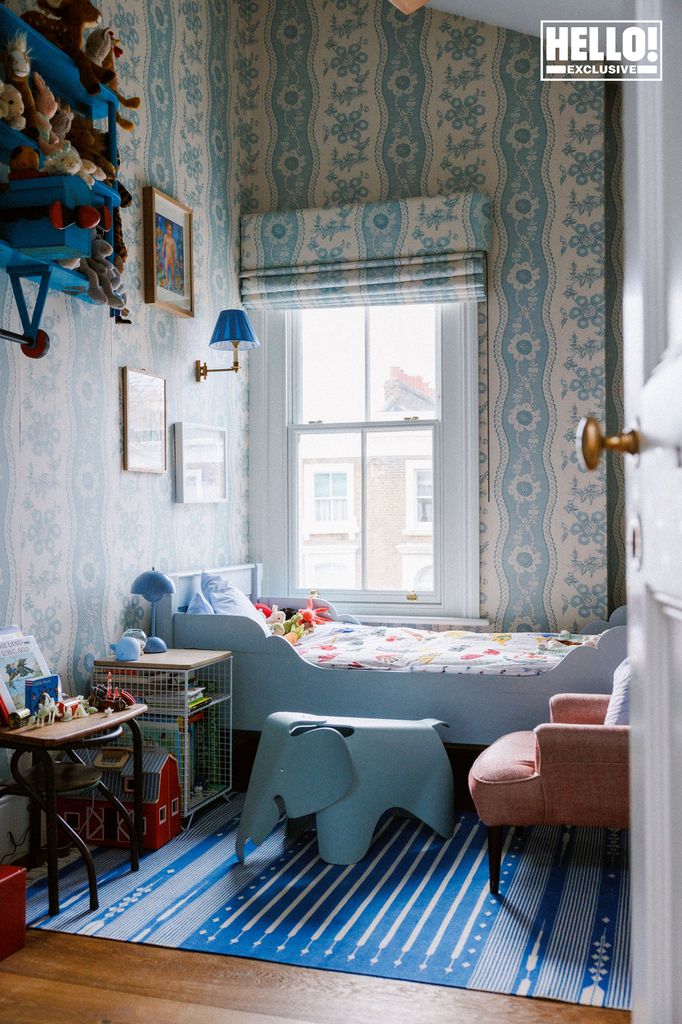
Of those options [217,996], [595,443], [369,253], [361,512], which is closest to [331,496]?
[361,512]

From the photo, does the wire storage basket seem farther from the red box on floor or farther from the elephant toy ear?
the red box on floor

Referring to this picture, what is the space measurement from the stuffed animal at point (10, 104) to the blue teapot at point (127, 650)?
5.79 ft

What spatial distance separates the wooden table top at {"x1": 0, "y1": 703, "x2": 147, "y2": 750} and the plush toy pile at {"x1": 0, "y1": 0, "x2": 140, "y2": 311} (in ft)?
4.39

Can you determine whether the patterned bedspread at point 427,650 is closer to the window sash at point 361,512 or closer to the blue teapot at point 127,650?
the window sash at point 361,512

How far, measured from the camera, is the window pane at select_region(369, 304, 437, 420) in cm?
479

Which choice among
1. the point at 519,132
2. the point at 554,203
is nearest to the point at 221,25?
the point at 519,132

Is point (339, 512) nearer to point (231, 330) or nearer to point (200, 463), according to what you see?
point (200, 463)

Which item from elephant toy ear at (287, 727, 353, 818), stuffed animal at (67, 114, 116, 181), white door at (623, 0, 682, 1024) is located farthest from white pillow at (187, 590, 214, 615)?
white door at (623, 0, 682, 1024)

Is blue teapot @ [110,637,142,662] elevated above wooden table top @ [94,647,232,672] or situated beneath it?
elevated above

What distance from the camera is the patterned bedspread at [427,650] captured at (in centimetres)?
342

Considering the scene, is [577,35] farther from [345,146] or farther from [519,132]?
[345,146]

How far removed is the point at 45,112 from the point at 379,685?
7.47 feet

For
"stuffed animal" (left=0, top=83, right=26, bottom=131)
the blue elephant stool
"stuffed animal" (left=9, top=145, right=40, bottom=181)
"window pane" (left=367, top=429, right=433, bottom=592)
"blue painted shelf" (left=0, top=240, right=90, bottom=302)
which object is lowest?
the blue elephant stool

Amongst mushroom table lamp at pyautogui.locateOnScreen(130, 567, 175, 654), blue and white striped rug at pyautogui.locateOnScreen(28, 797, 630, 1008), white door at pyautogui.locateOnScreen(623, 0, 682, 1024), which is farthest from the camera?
mushroom table lamp at pyautogui.locateOnScreen(130, 567, 175, 654)
